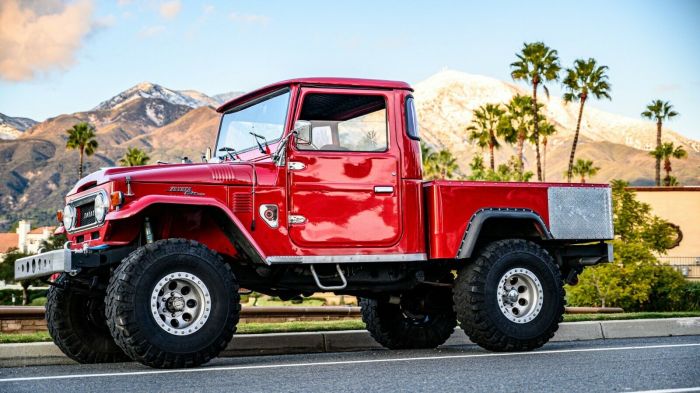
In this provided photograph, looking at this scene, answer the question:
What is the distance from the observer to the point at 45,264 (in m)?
8.20

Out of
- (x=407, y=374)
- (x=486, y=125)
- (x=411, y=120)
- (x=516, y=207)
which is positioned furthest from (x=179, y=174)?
(x=486, y=125)

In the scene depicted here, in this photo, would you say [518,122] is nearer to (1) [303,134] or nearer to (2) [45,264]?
(1) [303,134]

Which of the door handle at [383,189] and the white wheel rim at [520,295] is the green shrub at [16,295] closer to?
the door handle at [383,189]

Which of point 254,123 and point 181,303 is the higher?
point 254,123

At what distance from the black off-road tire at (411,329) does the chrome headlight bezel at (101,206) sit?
150 inches

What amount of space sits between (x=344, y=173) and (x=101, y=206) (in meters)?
2.31

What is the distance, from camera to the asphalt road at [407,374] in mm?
6496

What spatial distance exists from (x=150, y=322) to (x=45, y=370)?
1.22 m

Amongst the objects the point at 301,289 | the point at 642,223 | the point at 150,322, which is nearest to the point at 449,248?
the point at 301,289

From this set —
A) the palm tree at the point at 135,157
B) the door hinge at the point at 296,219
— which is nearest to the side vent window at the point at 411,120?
the door hinge at the point at 296,219

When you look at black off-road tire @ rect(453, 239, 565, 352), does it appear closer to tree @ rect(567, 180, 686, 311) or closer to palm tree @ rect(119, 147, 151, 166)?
tree @ rect(567, 180, 686, 311)

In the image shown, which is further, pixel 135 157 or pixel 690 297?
pixel 135 157

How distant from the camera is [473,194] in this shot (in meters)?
9.62

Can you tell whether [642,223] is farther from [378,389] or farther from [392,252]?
[378,389]
